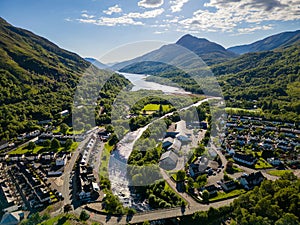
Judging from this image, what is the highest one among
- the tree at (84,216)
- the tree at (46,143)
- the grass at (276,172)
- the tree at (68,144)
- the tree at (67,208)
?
the tree at (46,143)

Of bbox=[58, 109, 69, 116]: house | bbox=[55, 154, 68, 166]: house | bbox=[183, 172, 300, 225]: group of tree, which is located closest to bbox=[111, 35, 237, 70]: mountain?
bbox=[58, 109, 69, 116]: house

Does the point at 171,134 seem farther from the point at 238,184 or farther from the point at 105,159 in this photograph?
the point at 238,184

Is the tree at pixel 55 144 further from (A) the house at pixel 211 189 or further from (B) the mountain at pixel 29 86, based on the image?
(A) the house at pixel 211 189

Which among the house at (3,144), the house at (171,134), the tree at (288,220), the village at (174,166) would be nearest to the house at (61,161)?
the village at (174,166)

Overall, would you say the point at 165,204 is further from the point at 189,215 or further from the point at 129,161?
the point at 129,161

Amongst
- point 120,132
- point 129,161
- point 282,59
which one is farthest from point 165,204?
point 282,59

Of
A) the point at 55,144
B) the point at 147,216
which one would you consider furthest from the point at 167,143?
the point at 55,144
